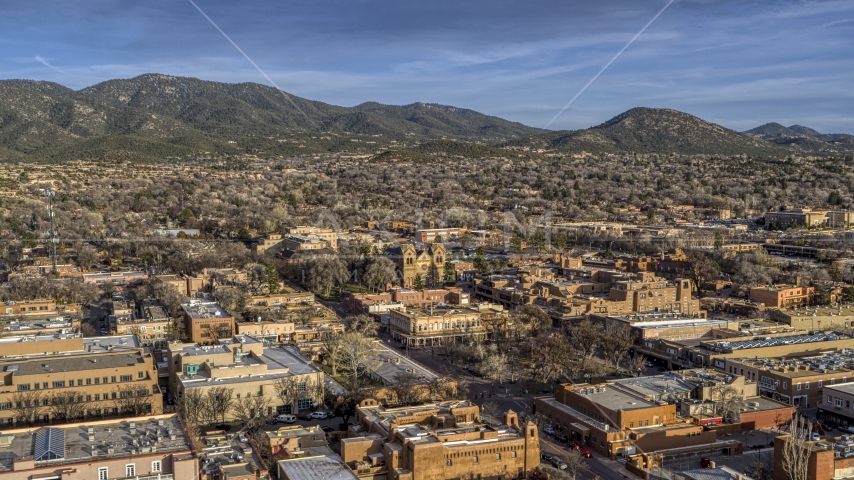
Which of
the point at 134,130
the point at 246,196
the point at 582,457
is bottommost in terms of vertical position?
the point at 582,457

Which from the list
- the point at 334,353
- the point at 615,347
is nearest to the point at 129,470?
the point at 334,353

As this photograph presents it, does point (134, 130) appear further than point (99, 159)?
Yes

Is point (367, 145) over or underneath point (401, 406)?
over

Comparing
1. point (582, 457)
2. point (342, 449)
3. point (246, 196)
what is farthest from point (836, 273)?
point (246, 196)

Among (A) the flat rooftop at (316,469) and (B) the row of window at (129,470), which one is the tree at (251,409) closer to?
(A) the flat rooftop at (316,469)

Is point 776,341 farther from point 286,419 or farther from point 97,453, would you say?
point 97,453

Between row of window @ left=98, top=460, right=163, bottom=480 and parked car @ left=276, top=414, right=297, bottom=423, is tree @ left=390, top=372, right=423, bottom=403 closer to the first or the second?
parked car @ left=276, top=414, right=297, bottom=423

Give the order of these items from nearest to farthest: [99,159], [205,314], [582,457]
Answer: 1. [582,457]
2. [205,314]
3. [99,159]

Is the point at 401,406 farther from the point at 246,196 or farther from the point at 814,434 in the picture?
the point at 246,196
